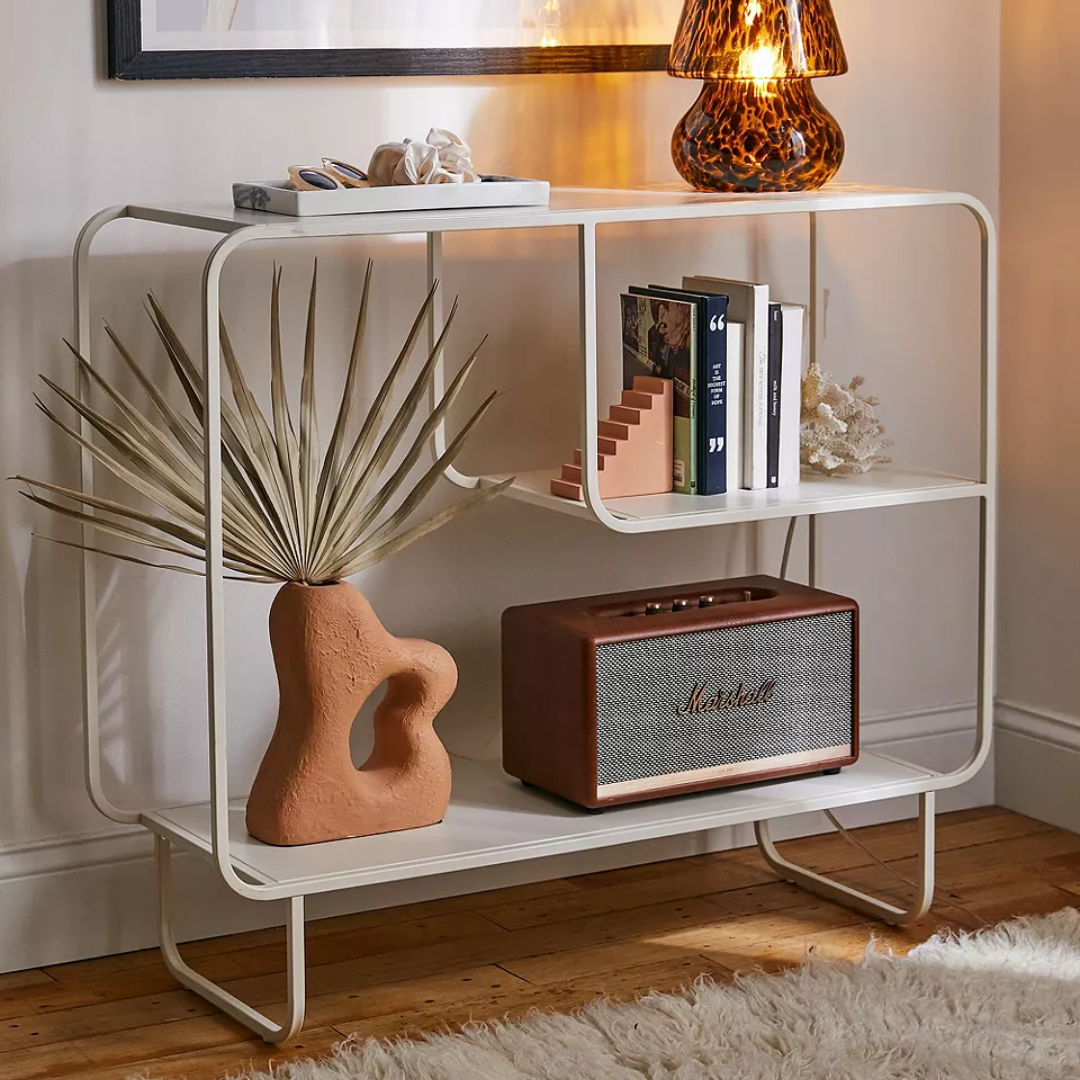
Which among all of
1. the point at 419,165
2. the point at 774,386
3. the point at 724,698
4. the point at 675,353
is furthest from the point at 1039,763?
the point at 419,165

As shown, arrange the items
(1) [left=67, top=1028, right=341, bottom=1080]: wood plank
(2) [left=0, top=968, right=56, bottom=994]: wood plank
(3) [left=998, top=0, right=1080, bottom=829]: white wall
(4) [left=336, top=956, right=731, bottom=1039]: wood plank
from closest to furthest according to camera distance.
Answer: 1. (1) [left=67, top=1028, right=341, bottom=1080]: wood plank
2. (4) [left=336, top=956, right=731, bottom=1039]: wood plank
3. (2) [left=0, top=968, right=56, bottom=994]: wood plank
4. (3) [left=998, top=0, right=1080, bottom=829]: white wall

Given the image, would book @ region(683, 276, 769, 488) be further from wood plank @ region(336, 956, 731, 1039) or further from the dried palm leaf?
wood plank @ region(336, 956, 731, 1039)

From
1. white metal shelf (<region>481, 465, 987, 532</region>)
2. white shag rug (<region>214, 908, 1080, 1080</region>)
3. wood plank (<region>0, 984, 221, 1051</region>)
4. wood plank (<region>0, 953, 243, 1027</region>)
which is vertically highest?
white metal shelf (<region>481, 465, 987, 532</region>)

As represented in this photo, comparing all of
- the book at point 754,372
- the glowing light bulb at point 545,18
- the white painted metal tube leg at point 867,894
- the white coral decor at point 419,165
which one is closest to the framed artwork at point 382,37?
the glowing light bulb at point 545,18

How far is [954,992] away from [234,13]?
1323mm

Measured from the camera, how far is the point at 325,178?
183 centimetres

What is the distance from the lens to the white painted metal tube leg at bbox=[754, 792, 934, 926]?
2184 millimetres

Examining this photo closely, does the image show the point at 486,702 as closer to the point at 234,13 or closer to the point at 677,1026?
the point at 677,1026

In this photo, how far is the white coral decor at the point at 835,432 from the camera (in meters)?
2.16

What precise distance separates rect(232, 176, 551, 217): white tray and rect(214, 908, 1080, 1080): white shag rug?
0.83 metres

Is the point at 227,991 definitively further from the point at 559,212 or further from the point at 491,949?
the point at 559,212

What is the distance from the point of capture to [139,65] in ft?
6.56

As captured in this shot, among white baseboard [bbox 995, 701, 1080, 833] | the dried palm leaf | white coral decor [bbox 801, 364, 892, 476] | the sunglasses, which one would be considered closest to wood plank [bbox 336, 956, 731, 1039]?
the dried palm leaf

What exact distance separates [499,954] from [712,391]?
692 millimetres
